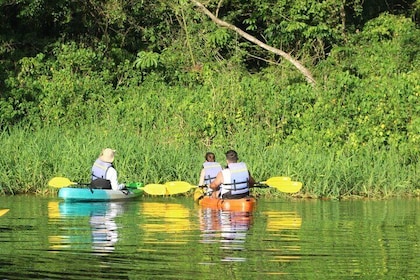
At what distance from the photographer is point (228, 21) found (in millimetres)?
27375

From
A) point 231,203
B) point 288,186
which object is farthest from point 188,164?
point 231,203

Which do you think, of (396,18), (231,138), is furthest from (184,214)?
(396,18)

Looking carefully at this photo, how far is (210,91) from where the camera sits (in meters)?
24.1

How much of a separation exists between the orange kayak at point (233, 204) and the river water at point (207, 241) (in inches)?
7.3

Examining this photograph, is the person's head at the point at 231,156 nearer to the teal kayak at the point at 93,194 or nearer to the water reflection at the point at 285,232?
the water reflection at the point at 285,232

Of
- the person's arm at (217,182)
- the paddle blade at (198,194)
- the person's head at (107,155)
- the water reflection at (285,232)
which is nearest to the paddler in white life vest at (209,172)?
the paddle blade at (198,194)

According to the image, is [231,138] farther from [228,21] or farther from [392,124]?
[228,21]

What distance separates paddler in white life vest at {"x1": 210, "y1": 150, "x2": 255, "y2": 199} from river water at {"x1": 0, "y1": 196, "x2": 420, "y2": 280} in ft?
1.27

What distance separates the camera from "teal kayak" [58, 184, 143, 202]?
1766cm

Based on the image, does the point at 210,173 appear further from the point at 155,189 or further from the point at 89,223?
the point at 89,223

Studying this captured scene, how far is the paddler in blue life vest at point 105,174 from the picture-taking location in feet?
59.2

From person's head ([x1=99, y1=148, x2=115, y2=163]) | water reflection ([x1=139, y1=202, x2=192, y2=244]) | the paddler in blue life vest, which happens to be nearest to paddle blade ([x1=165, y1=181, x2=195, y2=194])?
water reflection ([x1=139, y1=202, x2=192, y2=244])

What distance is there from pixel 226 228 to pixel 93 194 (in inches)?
178

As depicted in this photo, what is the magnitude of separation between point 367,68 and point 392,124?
400cm
